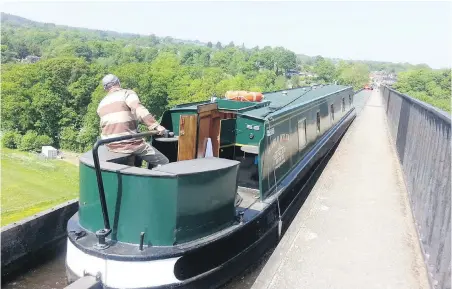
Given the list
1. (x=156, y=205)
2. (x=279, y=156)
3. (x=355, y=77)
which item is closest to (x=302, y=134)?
(x=279, y=156)

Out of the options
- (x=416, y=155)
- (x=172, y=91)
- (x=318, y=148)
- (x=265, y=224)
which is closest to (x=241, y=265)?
(x=265, y=224)

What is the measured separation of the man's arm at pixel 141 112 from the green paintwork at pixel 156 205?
0.75m

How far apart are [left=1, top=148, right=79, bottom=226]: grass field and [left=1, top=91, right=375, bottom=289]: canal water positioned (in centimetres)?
1020

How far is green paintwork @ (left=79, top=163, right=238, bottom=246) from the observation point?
15.3 feet

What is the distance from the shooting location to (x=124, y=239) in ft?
15.7

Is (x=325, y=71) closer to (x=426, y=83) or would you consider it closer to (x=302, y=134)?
(x=426, y=83)

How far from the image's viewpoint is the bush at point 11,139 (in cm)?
4900

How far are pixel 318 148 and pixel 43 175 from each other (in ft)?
104

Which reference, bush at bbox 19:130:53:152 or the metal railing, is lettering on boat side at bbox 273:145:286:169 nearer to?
the metal railing

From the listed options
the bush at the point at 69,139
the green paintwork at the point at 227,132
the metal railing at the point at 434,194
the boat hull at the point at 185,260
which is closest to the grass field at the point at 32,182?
the bush at the point at 69,139

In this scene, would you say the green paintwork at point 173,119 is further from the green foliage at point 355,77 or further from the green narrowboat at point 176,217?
the green foliage at point 355,77

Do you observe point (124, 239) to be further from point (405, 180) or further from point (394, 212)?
point (405, 180)

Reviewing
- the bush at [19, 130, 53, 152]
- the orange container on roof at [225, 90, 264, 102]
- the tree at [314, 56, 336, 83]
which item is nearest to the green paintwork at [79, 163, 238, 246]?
the orange container on roof at [225, 90, 264, 102]

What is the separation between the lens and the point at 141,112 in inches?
203
